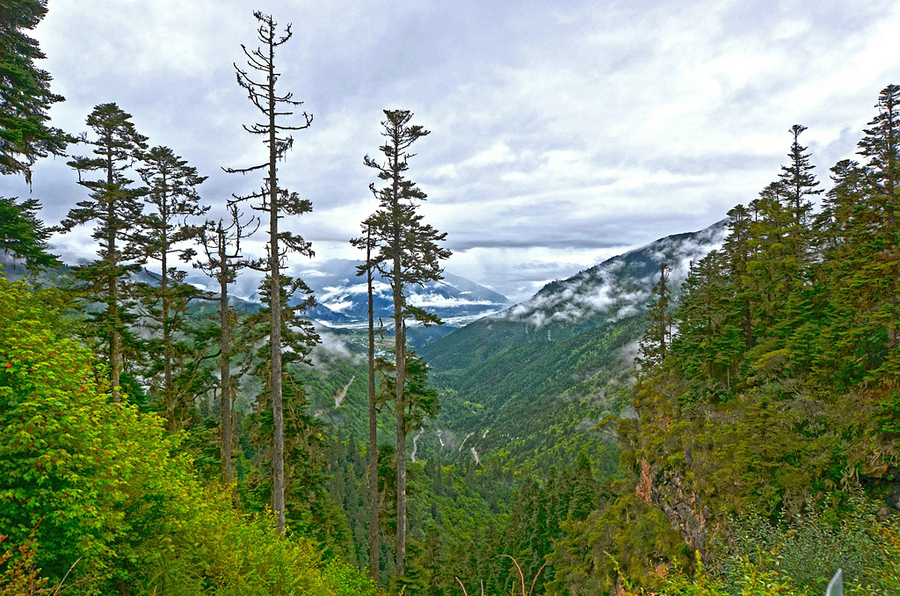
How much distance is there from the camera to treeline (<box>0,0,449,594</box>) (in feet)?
21.6

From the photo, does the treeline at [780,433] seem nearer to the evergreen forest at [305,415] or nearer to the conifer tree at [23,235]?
the evergreen forest at [305,415]

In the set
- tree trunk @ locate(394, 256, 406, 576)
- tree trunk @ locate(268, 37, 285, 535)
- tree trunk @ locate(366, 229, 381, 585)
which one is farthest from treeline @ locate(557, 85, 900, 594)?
tree trunk @ locate(268, 37, 285, 535)

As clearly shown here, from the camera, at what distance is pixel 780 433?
15859 mm

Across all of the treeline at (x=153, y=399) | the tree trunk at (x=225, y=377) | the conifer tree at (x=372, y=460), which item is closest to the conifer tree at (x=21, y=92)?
the treeline at (x=153, y=399)

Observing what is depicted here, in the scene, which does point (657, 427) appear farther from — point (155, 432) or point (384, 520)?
point (155, 432)

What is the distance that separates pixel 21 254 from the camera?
15.8m

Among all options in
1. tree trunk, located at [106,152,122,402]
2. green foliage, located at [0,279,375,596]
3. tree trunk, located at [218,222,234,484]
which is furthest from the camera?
tree trunk, located at [218,222,234,484]

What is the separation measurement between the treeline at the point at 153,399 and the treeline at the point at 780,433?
323 inches

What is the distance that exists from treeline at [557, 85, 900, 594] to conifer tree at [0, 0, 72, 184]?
69.4 feet

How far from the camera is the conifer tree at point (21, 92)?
14344 mm

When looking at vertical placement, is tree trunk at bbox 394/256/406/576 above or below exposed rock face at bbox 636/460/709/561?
above

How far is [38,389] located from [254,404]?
14.6 metres

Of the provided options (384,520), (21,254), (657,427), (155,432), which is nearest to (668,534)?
(657,427)

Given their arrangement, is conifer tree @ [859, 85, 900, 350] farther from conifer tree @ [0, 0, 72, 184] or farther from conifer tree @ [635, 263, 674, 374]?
conifer tree @ [0, 0, 72, 184]
